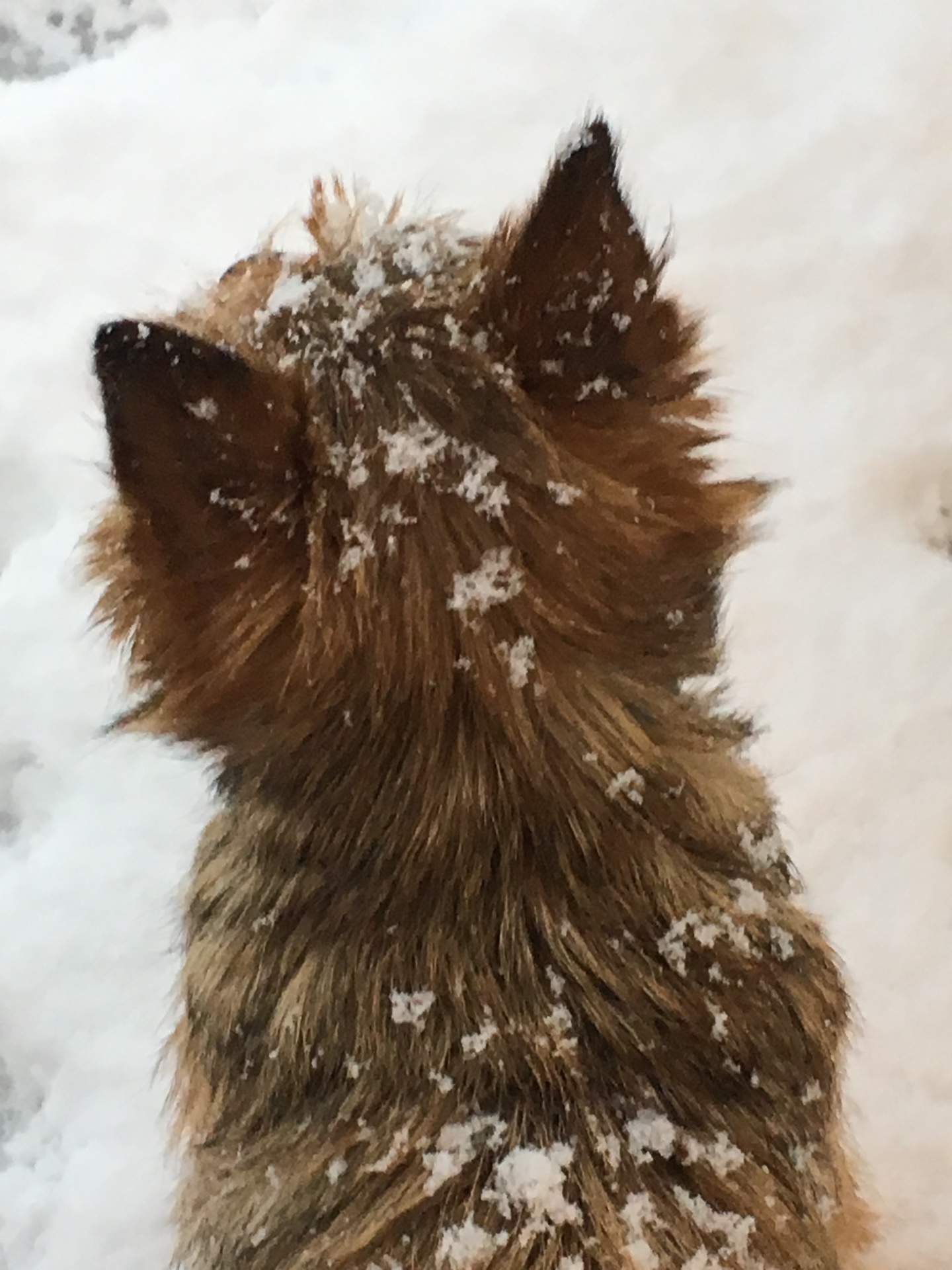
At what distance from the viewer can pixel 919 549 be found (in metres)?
1.69

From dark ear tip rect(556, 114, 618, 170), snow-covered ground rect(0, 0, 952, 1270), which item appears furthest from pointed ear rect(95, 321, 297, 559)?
snow-covered ground rect(0, 0, 952, 1270)

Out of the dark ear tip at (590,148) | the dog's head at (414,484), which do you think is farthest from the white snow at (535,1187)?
the dark ear tip at (590,148)

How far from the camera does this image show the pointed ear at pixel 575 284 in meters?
0.81

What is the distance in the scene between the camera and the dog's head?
757mm

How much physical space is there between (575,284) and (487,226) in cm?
122

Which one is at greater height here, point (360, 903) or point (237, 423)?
point (237, 423)

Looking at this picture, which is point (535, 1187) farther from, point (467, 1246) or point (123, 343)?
point (123, 343)

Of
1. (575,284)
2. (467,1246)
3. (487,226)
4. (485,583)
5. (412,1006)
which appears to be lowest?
(467,1246)

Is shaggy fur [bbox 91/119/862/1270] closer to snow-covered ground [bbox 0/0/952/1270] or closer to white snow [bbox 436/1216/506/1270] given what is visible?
white snow [bbox 436/1216/506/1270]

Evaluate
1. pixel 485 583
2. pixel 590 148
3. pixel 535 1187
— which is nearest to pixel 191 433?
pixel 485 583

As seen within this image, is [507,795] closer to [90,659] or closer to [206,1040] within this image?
[206,1040]

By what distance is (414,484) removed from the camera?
765 millimetres

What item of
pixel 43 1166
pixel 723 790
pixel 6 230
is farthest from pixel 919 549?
pixel 6 230

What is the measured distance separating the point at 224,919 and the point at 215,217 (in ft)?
4.70
